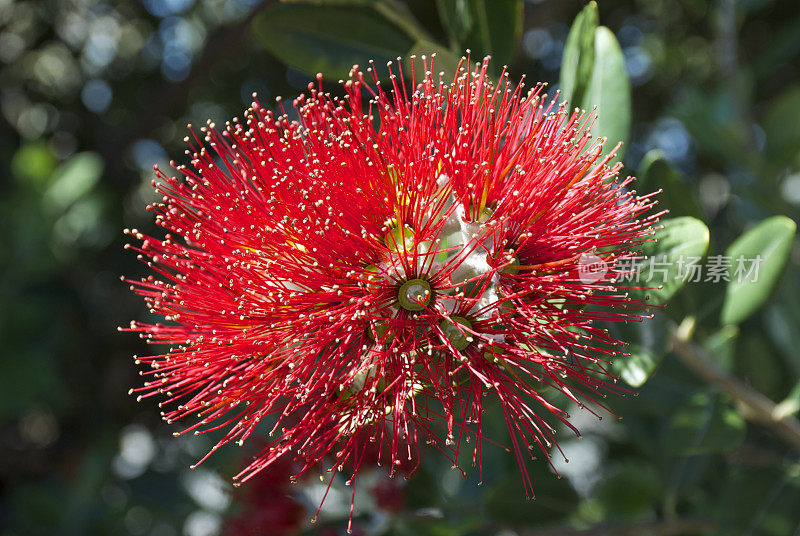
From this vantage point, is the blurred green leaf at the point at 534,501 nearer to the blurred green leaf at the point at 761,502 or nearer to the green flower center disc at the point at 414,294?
the blurred green leaf at the point at 761,502

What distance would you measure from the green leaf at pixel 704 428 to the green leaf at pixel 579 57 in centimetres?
81

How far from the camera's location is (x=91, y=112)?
14.0 feet

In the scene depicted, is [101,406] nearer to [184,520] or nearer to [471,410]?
[184,520]

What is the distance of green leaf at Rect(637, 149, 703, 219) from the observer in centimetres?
147

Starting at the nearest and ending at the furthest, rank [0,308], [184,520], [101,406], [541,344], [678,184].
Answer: [541,344] < [678,184] < [184,520] < [0,308] < [101,406]

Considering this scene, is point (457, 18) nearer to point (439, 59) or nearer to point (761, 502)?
point (439, 59)

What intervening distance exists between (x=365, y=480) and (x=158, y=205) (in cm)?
100

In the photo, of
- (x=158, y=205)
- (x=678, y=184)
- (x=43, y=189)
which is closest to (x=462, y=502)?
(x=678, y=184)

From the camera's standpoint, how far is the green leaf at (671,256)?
51.3 inches

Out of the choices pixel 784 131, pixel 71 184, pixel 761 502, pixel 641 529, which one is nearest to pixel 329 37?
pixel 641 529

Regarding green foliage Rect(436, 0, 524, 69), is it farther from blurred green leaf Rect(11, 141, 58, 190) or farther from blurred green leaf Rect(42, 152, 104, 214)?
blurred green leaf Rect(11, 141, 58, 190)

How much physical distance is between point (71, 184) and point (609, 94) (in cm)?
301

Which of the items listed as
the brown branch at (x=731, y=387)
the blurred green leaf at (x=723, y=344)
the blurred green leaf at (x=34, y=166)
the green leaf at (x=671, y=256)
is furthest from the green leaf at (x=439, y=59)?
the blurred green leaf at (x=34, y=166)

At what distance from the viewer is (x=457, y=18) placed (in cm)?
170
